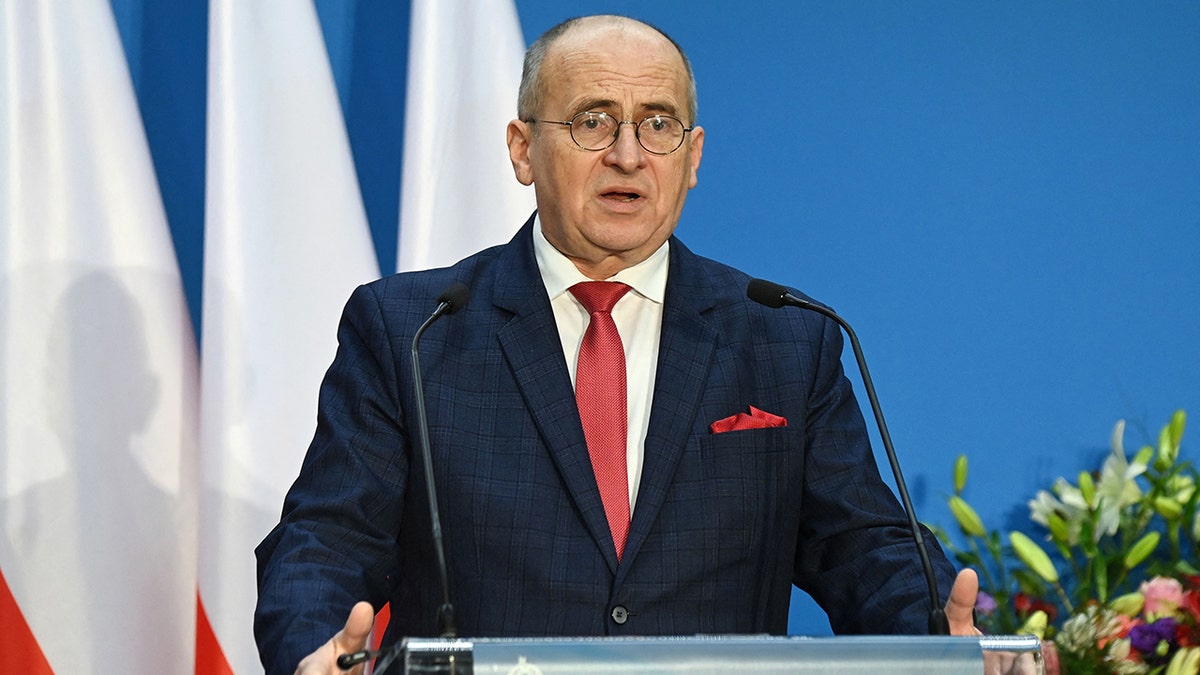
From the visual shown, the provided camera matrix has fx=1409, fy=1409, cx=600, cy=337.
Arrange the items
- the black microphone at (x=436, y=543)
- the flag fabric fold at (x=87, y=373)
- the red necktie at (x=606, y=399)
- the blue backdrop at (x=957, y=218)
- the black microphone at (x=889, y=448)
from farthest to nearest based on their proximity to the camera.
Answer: the blue backdrop at (x=957, y=218) < the flag fabric fold at (x=87, y=373) < the red necktie at (x=606, y=399) < the black microphone at (x=889, y=448) < the black microphone at (x=436, y=543)

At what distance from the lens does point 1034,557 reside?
279cm

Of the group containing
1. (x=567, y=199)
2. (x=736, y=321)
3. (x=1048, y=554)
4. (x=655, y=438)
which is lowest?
(x=1048, y=554)

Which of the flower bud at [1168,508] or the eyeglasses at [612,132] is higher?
the eyeglasses at [612,132]

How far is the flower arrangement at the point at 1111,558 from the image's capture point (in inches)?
100

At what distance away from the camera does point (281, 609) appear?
1.66 m

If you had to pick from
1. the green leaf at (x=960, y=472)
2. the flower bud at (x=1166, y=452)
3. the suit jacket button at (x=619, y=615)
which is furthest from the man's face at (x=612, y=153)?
the flower bud at (x=1166, y=452)

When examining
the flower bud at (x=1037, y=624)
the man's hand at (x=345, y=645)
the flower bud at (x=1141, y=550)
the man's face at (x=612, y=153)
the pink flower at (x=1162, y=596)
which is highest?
the man's face at (x=612, y=153)

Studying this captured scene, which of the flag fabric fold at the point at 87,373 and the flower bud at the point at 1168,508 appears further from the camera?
the flower bud at the point at 1168,508

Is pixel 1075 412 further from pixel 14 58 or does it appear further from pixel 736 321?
pixel 14 58

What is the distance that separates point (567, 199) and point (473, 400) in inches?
13.3

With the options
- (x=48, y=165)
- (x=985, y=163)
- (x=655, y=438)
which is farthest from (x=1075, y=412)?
(x=48, y=165)

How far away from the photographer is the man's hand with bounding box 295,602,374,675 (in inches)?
53.4

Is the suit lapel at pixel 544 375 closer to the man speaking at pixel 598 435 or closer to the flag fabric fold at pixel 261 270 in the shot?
the man speaking at pixel 598 435

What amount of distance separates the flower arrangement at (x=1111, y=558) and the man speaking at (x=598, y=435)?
817mm
